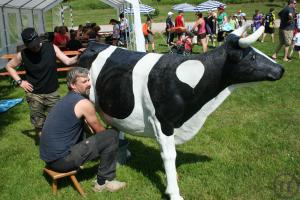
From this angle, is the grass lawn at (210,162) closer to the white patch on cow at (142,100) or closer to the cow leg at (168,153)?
the cow leg at (168,153)

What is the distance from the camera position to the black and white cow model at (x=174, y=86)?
3.57 metres

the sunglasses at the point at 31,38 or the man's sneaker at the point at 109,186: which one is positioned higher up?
the sunglasses at the point at 31,38

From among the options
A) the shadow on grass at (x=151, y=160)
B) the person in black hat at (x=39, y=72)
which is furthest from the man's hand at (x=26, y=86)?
the shadow on grass at (x=151, y=160)

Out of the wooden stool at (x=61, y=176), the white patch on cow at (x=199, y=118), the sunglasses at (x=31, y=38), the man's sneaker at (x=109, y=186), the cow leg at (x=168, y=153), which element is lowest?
the man's sneaker at (x=109, y=186)

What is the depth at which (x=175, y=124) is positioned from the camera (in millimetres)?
3895

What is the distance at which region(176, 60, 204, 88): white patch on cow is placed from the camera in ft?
12.2

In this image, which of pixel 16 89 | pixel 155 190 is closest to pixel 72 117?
pixel 155 190

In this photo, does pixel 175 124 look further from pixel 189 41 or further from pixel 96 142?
pixel 189 41

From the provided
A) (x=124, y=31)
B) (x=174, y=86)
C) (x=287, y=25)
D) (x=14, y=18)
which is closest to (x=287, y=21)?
(x=287, y=25)

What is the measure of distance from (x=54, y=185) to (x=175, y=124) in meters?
1.67

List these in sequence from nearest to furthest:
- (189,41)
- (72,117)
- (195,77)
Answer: (195,77) → (72,117) → (189,41)

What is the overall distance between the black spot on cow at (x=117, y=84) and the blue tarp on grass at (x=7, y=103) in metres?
4.59

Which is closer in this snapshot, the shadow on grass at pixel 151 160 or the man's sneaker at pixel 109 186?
the man's sneaker at pixel 109 186

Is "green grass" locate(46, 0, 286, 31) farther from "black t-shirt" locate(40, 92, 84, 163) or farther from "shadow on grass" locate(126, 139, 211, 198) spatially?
"black t-shirt" locate(40, 92, 84, 163)
